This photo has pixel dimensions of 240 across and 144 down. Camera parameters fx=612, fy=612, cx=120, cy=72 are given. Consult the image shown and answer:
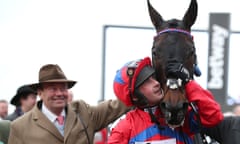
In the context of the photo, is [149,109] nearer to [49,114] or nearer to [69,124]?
[69,124]

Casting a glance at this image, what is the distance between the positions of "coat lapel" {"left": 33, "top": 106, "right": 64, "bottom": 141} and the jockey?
1678 mm

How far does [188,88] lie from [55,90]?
222 centimetres

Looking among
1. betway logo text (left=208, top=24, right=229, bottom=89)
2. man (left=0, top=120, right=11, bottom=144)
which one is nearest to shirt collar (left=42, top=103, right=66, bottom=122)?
man (left=0, top=120, right=11, bottom=144)

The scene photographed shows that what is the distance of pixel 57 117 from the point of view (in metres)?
5.68

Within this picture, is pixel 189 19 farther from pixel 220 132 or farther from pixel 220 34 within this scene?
pixel 220 34

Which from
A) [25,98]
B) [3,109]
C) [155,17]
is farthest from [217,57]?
[155,17]

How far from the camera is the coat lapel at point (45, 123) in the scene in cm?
550

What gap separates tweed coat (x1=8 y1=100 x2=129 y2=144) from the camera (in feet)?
17.9

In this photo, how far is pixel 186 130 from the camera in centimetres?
393

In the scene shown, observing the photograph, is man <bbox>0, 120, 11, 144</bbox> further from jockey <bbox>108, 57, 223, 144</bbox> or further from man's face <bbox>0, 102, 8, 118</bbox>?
man's face <bbox>0, 102, 8, 118</bbox>

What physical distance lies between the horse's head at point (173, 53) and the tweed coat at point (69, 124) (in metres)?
1.58

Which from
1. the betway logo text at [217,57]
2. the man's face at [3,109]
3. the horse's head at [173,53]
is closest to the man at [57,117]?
the horse's head at [173,53]

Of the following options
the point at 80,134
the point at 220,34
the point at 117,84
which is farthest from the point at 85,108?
the point at 220,34

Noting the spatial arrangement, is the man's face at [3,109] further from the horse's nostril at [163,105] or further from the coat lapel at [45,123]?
the horse's nostril at [163,105]
